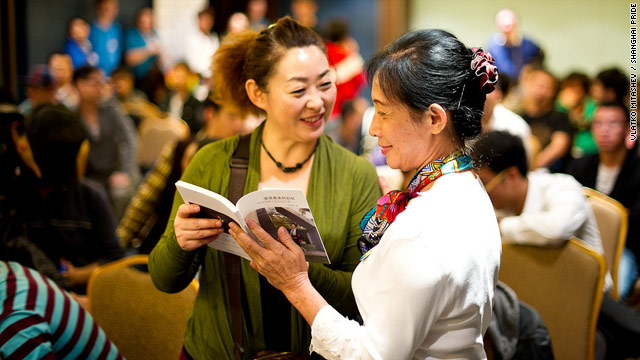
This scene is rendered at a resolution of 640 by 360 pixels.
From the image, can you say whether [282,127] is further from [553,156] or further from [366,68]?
[553,156]

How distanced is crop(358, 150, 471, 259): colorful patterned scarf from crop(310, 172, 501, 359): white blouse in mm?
26

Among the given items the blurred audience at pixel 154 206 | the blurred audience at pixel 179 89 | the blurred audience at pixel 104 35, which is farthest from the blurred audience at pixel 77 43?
the blurred audience at pixel 154 206

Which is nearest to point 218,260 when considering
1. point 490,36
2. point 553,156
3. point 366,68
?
point 366,68

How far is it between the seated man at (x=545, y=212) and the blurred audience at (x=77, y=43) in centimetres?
594

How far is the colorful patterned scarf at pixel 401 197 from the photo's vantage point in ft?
4.30

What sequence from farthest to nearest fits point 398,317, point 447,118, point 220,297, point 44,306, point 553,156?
point 553,156, point 220,297, point 44,306, point 447,118, point 398,317

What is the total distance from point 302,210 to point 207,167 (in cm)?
49

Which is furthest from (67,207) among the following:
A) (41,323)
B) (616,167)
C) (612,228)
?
(616,167)

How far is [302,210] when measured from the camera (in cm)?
143

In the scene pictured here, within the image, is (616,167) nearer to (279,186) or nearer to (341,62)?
(279,186)

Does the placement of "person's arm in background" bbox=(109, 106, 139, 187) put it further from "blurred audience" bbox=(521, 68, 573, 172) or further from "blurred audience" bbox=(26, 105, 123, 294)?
"blurred audience" bbox=(521, 68, 573, 172)

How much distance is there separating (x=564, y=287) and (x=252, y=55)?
1.50 m

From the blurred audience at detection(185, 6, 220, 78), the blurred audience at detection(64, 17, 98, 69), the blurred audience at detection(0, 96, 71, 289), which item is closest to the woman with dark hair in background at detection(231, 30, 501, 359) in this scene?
the blurred audience at detection(0, 96, 71, 289)

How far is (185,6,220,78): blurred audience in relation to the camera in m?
8.23
